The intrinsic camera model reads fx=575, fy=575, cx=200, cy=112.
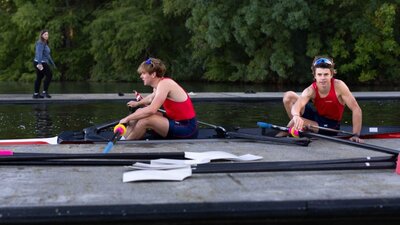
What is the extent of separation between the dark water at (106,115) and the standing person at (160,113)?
3.25m

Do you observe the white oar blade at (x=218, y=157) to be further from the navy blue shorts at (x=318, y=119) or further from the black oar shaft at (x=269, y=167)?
the navy blue shorts at (x=318, y=119)

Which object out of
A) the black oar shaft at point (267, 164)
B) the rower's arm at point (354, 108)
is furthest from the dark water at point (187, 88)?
the black oar shaft at point (267, 164)

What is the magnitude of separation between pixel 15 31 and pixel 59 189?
34.8 m

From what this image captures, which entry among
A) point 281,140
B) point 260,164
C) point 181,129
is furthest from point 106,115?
point 260,164

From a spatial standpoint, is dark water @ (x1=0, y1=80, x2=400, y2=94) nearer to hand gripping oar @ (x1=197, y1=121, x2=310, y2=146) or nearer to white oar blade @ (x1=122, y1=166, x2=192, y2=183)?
hand gripping oar @ (x1=197, y1=121, x2=310, y2=146)

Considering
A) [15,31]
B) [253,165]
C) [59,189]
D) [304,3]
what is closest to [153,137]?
[253,165]

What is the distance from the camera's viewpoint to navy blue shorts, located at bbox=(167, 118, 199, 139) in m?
6.01

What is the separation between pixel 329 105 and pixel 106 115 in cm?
597

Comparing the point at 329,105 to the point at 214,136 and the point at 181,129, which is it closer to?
the point at 214,136

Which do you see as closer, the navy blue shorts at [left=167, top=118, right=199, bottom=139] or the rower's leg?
the rower's leg

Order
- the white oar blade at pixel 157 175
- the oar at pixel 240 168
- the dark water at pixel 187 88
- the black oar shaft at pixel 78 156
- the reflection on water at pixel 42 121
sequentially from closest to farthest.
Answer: the white oar blade at pixel 157 175
the oar at pixel 240 168
the black oar shaft at pixel 78 156
the reflection on water at pixel 42 121
the dark water at pixel 187 88

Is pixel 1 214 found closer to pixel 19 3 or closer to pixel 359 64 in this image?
pixel 359 64

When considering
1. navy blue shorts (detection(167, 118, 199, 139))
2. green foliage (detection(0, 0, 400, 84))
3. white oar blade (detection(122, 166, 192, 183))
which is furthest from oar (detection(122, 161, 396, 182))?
green foliage (detection(0, 0, 400, 84))

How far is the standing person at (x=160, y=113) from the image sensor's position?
5707 mm
